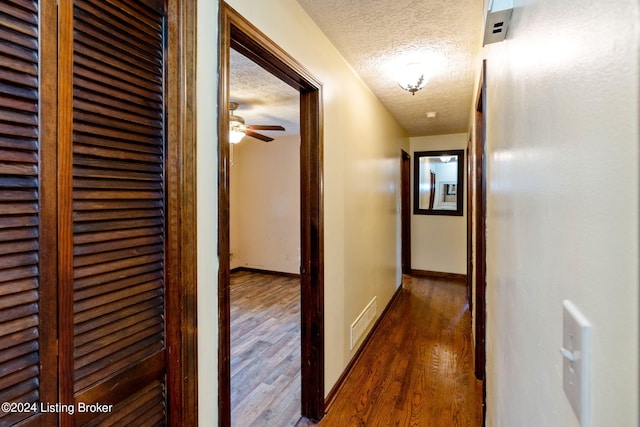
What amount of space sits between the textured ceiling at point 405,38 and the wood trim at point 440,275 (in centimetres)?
312

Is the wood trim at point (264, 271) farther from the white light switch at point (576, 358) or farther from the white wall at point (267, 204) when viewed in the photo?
the white light switch at point (576, 358)

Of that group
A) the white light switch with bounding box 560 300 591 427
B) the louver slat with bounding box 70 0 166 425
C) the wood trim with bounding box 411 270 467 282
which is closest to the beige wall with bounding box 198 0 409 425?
the louver slat with bounding box 70 0 166 425

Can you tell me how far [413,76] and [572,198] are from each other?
2231 millimetres

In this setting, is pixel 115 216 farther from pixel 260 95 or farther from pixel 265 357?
pixel 260 95

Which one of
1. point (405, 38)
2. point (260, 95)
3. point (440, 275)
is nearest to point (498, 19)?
point (405, 38)

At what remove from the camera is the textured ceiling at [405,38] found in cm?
171

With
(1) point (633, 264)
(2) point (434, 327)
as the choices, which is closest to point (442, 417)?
(2) point (434, 327)

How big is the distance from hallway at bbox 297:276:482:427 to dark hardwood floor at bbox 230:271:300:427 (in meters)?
0.28

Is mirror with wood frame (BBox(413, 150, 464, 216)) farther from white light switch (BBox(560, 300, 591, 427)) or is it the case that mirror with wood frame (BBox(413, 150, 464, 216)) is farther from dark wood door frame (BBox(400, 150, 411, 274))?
white light switch (BBox(560, 300, 591, 427))

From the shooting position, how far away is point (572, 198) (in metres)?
0.45

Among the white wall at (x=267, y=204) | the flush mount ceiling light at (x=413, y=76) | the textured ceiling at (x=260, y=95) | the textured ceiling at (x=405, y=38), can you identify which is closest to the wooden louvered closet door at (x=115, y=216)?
the textured ceiling at (x=405, y=38)

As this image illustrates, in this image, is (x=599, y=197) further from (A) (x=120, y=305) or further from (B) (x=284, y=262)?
(B) (x=284, y=262)

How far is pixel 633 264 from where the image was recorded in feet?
0.99

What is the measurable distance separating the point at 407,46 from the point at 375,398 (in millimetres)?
2475
